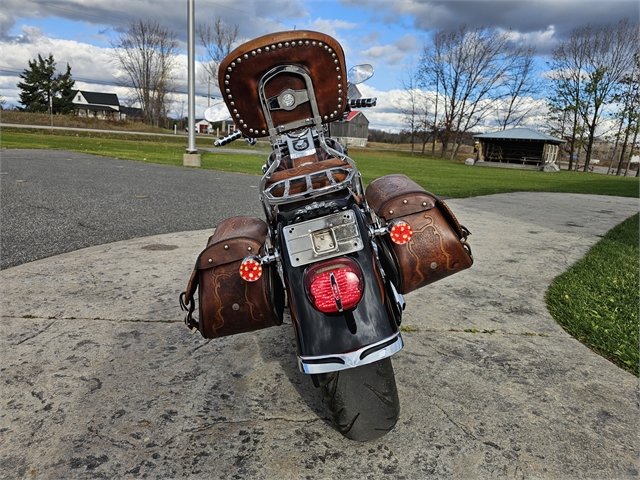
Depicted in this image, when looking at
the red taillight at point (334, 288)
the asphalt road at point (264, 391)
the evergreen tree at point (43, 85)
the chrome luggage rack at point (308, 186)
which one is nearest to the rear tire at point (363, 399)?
the asphalt road at point (264, 391)

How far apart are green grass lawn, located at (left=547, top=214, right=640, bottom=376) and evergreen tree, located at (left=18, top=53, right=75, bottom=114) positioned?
63.3m

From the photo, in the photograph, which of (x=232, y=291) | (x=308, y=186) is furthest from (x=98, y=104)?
(x=308, y=186)

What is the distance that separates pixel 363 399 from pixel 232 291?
0.67 metres

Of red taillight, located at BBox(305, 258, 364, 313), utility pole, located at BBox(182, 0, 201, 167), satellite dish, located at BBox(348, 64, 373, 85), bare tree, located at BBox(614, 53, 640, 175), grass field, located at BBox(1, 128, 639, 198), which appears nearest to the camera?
red taillight, located at BBox(305, 258, 364, 313)

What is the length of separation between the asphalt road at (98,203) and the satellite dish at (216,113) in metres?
2.60

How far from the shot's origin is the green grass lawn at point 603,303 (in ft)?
8.78

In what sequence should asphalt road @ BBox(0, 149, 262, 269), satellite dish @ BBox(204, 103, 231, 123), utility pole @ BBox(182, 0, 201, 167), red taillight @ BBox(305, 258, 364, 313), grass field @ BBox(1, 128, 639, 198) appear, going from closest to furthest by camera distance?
red taillight @ BBox(305, 258, 364, 313)
satellite dish @ BBox(204, 103, 231, 123)
asphalt road @ BBox(0, 149, 262, 269)
grass field @ BBox(1, 128, 639, 198)
utility pole @ BBox(182, 0, 201, 167)

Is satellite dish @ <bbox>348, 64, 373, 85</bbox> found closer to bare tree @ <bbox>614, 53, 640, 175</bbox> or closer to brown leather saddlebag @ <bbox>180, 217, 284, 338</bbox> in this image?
brown leather saddlebag @ <bbox>180, 217, 284, 338</bbox>

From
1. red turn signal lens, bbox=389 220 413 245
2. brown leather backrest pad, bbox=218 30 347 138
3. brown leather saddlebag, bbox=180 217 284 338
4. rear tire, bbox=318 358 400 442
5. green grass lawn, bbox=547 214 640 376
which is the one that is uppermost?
brown leather backrest pad, bbox=218 30 347 138

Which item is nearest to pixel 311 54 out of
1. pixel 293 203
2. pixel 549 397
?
pixel 293 203

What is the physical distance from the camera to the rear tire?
167cm

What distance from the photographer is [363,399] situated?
169cm

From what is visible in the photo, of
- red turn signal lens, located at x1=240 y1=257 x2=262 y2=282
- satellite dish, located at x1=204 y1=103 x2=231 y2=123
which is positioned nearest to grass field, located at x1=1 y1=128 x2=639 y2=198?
satellite dish, located at x1=204 y1=103 x2=231 y2=123

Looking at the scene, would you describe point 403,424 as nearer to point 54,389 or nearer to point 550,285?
point 54,389
